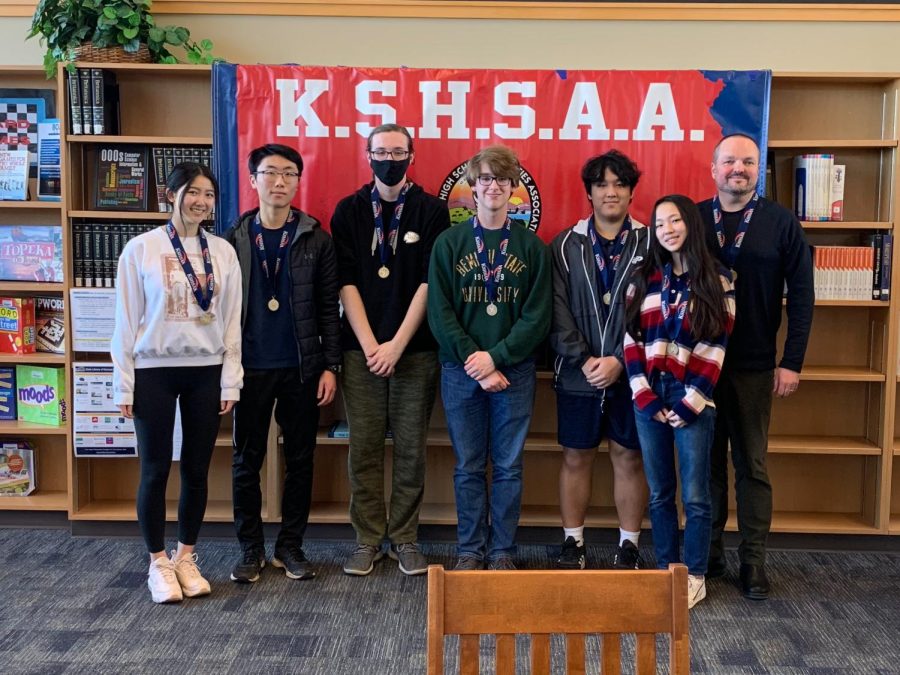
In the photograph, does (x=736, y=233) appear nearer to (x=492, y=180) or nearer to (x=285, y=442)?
(x=492, y=180)

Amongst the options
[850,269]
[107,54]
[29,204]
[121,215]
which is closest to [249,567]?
[121,215]

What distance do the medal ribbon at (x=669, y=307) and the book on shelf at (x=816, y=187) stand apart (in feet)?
3.60

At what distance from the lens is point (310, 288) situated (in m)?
3.59

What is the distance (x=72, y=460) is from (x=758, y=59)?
375 cm

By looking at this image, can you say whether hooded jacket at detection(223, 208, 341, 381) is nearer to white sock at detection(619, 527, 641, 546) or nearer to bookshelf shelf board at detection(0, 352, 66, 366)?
bookshelf shelf board at detection(0, 352, 66, 366)

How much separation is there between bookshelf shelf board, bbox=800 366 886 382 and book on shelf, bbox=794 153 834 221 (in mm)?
693

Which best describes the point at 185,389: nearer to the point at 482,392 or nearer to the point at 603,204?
the point at 482,392

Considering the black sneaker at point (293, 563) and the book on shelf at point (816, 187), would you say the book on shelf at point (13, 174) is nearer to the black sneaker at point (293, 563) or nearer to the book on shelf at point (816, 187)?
the black sneaker at point (293, 563)

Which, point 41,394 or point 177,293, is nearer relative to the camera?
point 177,293

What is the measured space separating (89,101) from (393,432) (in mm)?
2009

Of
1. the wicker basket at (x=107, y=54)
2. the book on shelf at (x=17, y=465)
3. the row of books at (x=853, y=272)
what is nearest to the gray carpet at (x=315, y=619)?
the book on shelf at (x=17, y=465)

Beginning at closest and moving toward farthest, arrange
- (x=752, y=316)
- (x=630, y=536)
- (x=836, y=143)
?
(x=752, y=316), (x=630, y=536), (x=836, y=143)

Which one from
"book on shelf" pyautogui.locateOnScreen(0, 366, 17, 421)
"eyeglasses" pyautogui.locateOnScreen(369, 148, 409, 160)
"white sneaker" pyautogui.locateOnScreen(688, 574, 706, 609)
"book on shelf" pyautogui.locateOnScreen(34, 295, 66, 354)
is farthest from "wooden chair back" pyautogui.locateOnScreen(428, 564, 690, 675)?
"book on shelf" pyautogui.locateOnScreen(0, 366, 17, 421)

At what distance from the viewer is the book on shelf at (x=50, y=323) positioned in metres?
4.42
